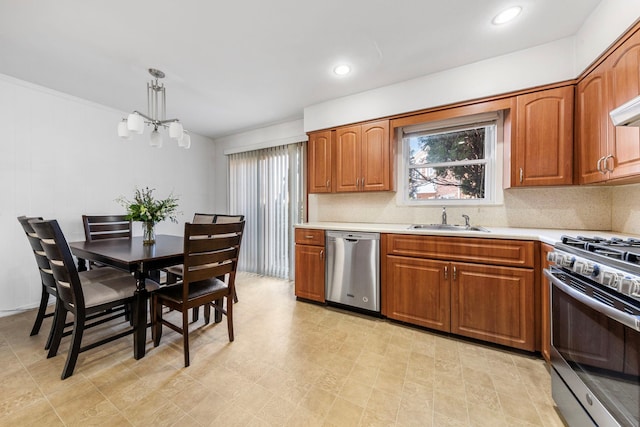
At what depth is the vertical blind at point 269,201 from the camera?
12.6ft

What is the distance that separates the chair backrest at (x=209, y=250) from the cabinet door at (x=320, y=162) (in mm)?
1425

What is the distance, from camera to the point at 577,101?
6.52ft

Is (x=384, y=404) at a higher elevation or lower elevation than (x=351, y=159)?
lower

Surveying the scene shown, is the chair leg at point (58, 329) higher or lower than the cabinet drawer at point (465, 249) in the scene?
lower

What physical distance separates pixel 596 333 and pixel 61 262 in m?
2.91

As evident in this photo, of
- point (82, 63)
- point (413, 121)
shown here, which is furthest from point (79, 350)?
point (413, 121)

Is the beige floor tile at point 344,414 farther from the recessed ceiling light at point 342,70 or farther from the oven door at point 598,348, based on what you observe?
the recessed ceiling light at point 342,70

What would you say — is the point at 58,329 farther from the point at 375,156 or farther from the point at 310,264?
the point at 375,156

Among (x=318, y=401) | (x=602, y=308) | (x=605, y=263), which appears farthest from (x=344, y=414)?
(x=605, y=263)

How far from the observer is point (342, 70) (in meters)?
2.48

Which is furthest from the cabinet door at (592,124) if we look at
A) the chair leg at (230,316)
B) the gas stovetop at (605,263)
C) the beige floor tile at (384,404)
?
the chair leg at (230,316)

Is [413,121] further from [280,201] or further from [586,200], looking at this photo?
Result: [280,201]

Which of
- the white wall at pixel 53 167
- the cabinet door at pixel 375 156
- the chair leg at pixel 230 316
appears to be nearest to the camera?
the chair leg at pixel 230 316

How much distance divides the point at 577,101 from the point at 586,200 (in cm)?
85
